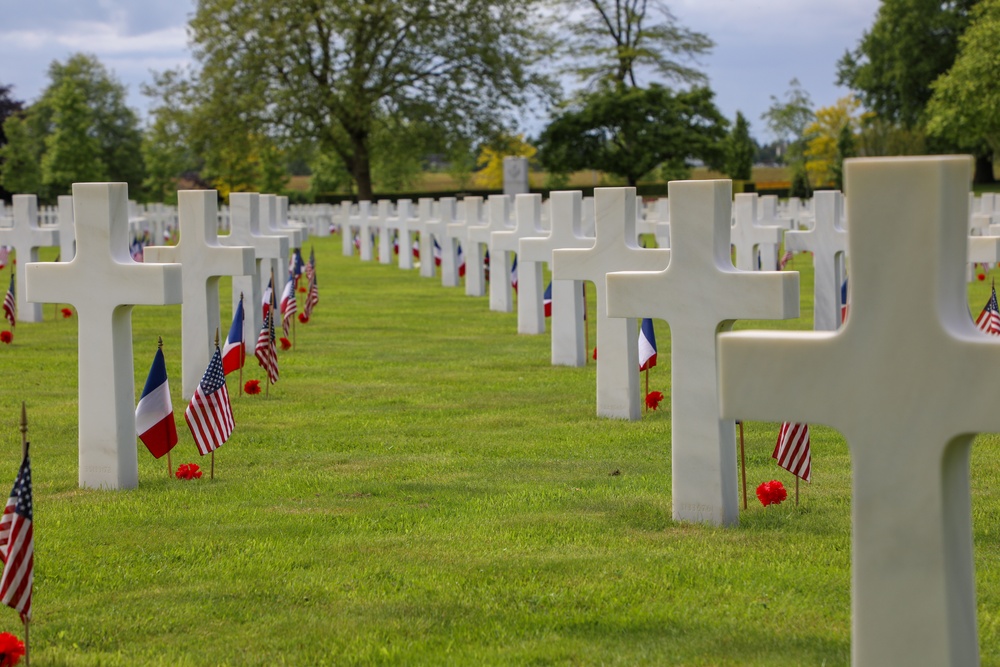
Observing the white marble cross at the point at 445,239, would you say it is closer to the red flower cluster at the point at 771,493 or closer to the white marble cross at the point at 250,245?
the white marble cross at the point at 250,245

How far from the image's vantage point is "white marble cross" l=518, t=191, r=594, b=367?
12.8 meters

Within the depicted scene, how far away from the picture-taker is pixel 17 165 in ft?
230

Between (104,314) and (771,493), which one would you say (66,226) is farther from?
(771,493)

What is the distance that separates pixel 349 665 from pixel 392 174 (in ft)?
243

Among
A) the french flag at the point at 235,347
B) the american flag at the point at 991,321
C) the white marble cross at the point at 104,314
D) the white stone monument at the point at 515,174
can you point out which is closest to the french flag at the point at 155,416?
the white marble cross at the point at 104,314

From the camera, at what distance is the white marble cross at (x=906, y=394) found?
11.9ft

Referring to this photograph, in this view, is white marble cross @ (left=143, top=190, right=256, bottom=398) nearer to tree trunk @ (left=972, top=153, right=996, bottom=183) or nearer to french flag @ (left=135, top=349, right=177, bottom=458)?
french flag @ (left=135, top=349, right=177, bottom=458)

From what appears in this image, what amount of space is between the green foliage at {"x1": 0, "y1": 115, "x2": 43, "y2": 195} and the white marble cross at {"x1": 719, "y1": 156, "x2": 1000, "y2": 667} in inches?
2760

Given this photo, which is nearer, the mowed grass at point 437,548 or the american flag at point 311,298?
the mowed grass at point 437,548

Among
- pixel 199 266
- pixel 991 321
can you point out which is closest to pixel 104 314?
pixel 199 266

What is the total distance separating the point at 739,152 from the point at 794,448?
→ 59.4m

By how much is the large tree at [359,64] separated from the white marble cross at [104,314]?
4199 centimetres

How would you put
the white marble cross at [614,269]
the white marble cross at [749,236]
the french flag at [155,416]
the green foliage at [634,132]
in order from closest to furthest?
the french flag at [155,416] < the white marble cross at [614,269] < the white marble cross at [749,236] < the green foliage at [634,132]

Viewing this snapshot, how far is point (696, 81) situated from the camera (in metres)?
60.7
